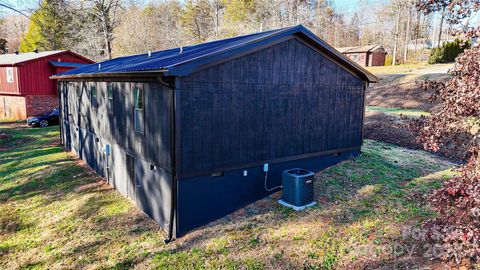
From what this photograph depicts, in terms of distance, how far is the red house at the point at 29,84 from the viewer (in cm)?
2476

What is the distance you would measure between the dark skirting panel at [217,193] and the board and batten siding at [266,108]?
266 mm

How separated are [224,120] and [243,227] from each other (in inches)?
97.9

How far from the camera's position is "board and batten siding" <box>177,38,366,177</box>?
7.68m

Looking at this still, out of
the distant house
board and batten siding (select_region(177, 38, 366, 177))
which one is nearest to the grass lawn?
board and batten siding (select_region(177, 38, 366, 177))

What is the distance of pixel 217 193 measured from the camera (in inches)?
323

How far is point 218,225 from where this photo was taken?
8.03 m

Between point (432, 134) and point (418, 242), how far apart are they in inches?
85.4

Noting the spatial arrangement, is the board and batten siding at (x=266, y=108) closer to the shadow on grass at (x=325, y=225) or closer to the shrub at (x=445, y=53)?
the shadow on grass at (x=325, y=225)

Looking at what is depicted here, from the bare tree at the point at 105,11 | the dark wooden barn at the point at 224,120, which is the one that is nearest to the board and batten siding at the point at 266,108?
the dark wooden barn at the point at 224,120

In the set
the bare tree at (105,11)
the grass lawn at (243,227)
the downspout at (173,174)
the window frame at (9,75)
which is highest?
the bare tree at (105,11)

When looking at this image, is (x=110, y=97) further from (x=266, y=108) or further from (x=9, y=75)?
(x=9, y=75)

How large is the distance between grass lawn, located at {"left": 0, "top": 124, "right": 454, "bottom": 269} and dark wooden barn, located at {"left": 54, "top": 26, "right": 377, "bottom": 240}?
57cm

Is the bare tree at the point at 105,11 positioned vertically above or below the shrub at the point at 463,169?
above

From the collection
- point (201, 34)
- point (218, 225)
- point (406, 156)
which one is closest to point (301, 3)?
point (201, 34)
